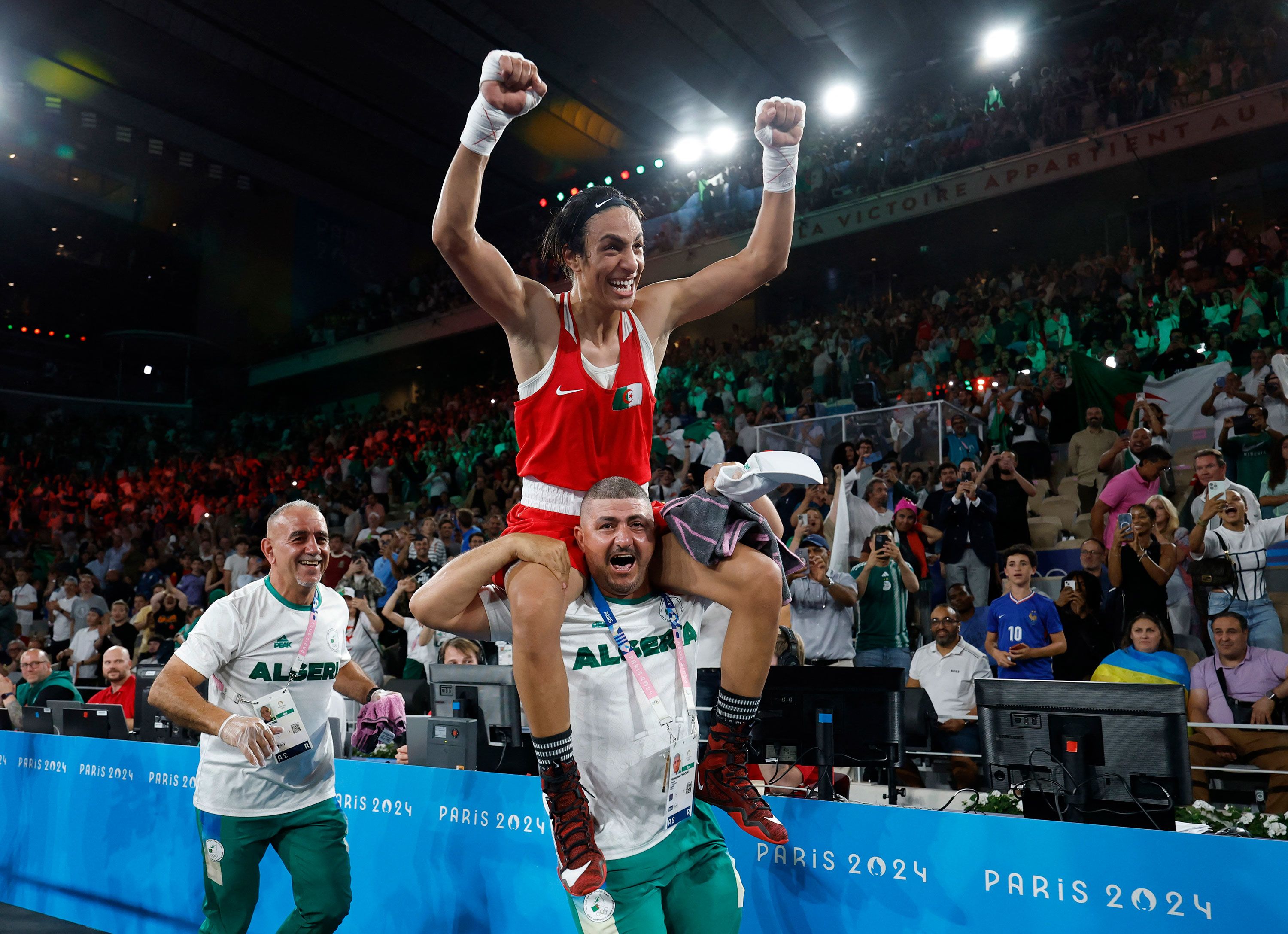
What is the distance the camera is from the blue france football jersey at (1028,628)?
617cm

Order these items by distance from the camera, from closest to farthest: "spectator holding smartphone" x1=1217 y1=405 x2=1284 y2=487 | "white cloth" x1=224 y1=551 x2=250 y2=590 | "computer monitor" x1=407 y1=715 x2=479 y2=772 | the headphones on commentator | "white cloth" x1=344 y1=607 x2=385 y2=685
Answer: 1. "computer monitor" x1=407 y1=715 x2=479 y2=772
2. the headphones on commentator
3. "spectator holding smartphone" x1=1217 y1=405 x2=1284 y2=487
4. "white cloth" x1=344 y1=607 x2=385 y2=685
5. "white cloth" x1=224 y1=551 x2=250 y2=590

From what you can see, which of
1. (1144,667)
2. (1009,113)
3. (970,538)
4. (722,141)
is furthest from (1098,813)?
(722,141)

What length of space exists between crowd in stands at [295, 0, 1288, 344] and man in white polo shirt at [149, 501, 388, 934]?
10.2m

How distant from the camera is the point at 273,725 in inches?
142

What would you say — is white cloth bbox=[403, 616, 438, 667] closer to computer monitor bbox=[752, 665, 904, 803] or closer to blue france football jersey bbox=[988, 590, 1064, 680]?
blue france football jersey bbox=[988, 590, 1064, 680]

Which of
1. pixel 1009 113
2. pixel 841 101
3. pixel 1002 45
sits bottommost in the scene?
pixel 1009 113

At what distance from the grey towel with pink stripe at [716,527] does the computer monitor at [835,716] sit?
4.88 ft

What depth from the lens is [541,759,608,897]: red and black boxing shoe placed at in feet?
7.40

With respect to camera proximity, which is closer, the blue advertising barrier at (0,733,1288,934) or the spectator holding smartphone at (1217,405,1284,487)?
the blue advertising barrier at (0,733,1288,934)

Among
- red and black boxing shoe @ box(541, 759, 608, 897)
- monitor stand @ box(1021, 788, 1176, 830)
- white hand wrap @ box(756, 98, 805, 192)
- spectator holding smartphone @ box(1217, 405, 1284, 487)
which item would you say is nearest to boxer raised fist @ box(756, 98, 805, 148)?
white hand wrap @ box(756, 98, 805, 192)

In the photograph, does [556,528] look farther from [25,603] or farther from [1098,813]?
[25,603]

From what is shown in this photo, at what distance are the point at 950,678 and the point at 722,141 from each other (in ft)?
50.1

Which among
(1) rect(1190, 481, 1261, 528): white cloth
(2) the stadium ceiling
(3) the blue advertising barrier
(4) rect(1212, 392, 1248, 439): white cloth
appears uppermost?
(2) the stadium ceiling

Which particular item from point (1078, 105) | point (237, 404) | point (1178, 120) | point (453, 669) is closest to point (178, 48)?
point (237, 404)
